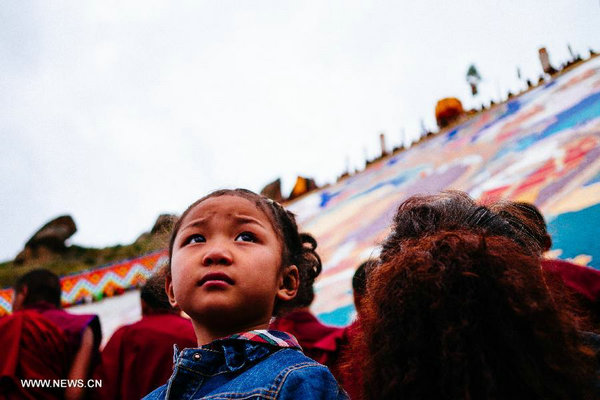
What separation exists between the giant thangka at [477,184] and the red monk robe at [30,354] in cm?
46

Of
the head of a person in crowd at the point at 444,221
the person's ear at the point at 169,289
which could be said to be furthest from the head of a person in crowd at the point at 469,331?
the person's ear at the point at 169,289

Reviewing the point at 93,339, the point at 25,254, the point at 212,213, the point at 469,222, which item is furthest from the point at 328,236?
the point at 25,254

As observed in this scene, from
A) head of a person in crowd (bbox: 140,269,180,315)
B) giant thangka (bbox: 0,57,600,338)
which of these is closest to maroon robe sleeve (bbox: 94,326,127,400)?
head of a person in crowd (bbox: 140,269,180,315)

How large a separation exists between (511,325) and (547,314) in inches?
2.0

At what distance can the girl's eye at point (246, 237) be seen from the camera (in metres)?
1.02

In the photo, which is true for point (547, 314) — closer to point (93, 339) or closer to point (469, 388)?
point (469, 388)

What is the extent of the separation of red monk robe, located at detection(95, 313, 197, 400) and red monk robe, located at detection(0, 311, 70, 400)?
5.9 inches

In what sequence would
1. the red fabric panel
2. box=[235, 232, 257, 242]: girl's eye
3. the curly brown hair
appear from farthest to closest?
the red fabric panel < box=[235, 232, 257, 242]: girl's eye < the curly brown hair

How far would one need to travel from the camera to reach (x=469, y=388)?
1.54 feet

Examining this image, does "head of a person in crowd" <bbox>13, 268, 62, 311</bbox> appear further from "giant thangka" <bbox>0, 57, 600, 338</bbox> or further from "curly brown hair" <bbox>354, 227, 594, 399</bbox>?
"curly brown hair" <bbox>354, 227, 594, 399</bbox>

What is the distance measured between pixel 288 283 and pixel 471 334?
2.15 feet

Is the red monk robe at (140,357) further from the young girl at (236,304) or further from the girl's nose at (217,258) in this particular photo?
the girl's nose at (217,258)

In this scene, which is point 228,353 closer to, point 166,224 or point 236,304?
point 236,304

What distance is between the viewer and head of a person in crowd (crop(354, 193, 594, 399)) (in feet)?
1.57
